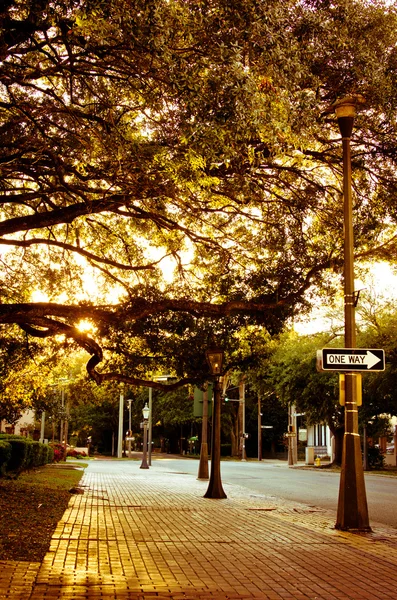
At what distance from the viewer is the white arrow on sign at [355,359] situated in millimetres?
10859

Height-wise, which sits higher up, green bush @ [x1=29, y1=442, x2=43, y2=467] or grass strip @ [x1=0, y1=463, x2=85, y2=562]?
green bush @ [x1=29, y1=442, x2=43, y2=467]

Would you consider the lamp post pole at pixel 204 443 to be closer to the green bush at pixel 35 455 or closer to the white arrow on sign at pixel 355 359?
the green bush at pixel 35 455

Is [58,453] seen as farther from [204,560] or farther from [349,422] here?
[204,560]

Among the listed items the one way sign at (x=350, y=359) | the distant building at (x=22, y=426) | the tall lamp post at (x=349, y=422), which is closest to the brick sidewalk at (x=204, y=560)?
the tall lamp post at (x=349, y=422)

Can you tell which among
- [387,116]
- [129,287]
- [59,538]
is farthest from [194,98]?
[129,287]

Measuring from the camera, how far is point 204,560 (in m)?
7.82

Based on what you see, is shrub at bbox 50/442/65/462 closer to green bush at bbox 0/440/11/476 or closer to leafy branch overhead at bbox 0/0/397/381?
green bush at bbox 0/440/11/476

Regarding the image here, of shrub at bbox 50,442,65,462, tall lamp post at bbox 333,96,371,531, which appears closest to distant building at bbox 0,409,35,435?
shrub at bbox 50,442,65,462

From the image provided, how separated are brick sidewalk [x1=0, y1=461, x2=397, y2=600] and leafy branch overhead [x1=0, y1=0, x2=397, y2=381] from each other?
386cm

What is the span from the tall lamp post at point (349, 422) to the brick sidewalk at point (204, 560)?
0.35 meters

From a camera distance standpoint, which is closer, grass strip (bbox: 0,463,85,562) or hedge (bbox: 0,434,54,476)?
grass strip (bbox: 0,463,85,562)

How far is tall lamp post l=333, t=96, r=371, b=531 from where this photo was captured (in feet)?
34.6

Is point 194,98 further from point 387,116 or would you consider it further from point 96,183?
point 96,183

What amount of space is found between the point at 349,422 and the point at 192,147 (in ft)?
16.4
